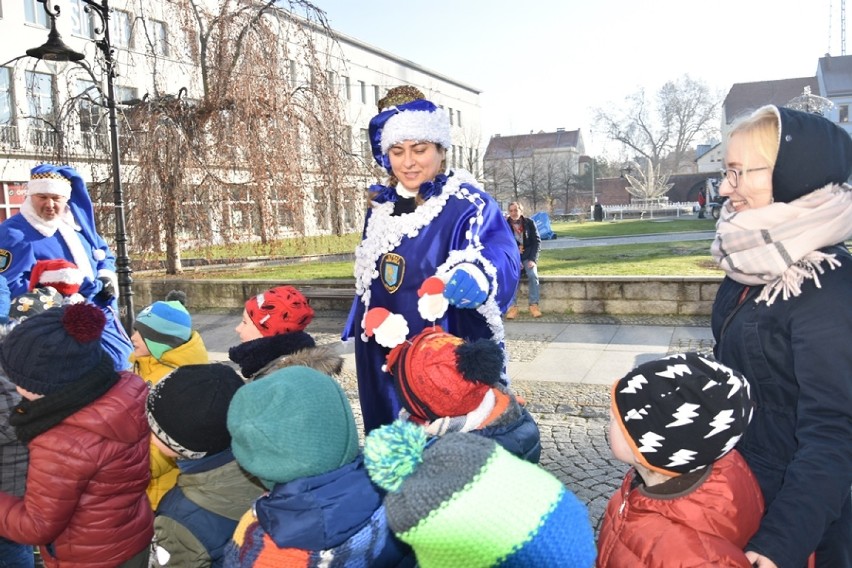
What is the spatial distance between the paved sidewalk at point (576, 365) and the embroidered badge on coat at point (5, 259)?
9.27 feet

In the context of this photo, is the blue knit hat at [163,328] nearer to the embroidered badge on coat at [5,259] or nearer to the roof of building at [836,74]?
the embroidered badge on coat at [5,259]

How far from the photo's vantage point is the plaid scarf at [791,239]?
1.63 metres

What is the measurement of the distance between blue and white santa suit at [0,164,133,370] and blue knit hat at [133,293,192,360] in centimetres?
108

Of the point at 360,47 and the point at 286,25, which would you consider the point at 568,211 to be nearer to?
the point at 360,47

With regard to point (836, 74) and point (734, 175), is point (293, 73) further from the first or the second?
point (836, 74)

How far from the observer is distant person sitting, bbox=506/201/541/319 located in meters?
9.13

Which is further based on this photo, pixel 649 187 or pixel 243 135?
pixel 649 187

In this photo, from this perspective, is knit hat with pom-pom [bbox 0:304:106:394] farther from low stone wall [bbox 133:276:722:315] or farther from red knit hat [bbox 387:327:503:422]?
low stone wall [bbox 133:276:722:315]

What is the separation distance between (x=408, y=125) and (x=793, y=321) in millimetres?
1704

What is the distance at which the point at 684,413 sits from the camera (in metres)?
1.53

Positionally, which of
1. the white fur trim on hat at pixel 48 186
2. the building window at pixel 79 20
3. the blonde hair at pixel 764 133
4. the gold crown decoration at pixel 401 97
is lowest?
the blonde hair at pixel 764 133

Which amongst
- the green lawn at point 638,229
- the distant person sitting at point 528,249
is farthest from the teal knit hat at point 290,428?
the green lawn at point 638,229

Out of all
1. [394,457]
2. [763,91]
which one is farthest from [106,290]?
[763,91]

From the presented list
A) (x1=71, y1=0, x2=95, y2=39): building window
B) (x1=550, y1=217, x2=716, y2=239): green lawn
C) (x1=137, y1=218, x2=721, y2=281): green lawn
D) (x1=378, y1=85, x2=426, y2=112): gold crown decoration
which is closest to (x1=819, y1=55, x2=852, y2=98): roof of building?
(x1=550, y1=217, x2=716, y2=239): green lawn
